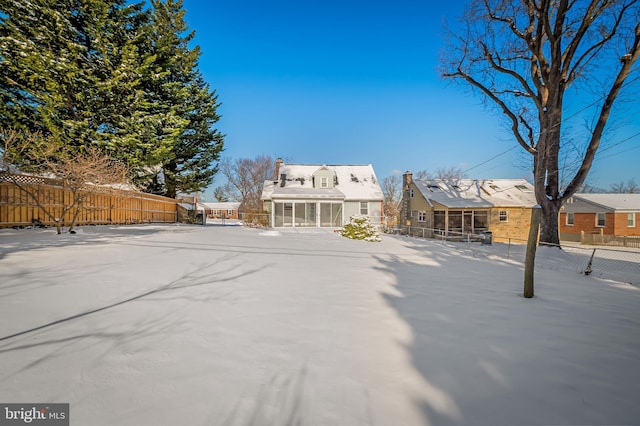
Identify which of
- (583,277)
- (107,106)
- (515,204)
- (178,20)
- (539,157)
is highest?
(178,20)

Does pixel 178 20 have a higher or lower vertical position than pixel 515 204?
higher

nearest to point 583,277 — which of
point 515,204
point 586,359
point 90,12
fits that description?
point 586,359

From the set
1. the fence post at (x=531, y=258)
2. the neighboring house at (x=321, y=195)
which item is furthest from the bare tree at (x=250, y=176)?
the fence post at (x=531, y=258)

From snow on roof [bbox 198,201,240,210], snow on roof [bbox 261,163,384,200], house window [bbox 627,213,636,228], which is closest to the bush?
snow on roof [bbox 261,163,384,200]

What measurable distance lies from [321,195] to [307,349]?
20768mm

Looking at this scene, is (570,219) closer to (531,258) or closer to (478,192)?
(478,192)

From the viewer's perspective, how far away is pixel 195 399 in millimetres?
2172

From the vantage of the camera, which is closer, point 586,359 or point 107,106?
point 586,359

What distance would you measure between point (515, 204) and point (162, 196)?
29.3 m

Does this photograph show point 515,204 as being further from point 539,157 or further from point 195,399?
point 195,399

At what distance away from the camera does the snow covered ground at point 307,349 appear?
2.14m

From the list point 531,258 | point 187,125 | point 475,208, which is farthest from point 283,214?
point 531,258

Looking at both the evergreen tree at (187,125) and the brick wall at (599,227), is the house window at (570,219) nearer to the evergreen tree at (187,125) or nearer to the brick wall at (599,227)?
the brick wall at (599,227)

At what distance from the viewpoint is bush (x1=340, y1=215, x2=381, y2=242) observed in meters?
14.5
